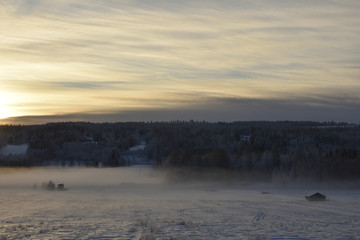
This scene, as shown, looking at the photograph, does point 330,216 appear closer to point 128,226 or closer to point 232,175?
point 128,226

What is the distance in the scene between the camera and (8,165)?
6718 inches

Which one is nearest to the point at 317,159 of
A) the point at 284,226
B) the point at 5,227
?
the point at 284,226

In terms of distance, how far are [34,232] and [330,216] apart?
28664mm

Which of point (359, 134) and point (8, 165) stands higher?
point (359, 134)

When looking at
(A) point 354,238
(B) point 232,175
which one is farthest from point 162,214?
(B) point 232,175

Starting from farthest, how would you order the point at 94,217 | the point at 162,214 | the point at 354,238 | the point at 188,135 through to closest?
the point at 188,135
the point at 162,214
the point at 94,217
the point at 354,238

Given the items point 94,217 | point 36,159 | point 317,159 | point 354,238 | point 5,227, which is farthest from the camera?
point 36,159

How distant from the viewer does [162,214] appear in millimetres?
43000

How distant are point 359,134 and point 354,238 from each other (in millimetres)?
170944

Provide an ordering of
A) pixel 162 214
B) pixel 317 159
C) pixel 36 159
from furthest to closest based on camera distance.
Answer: pixel 36 159, pixel 317 159, pixel 162 214

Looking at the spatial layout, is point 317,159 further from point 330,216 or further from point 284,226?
point 284,226

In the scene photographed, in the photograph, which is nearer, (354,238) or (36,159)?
(354,238)

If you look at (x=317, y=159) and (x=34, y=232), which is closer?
(x=34, y=232)

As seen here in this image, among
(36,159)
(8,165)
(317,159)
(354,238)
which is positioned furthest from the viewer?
(36,159)
